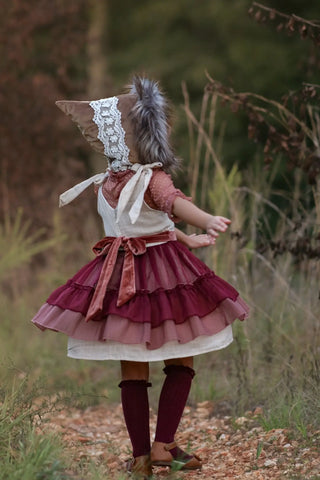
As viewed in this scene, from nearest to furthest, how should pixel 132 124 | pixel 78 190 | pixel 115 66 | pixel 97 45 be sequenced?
1. pixel 132 124
2. pixel 78 190
3. pixel 97 45
4. pixel 115 66

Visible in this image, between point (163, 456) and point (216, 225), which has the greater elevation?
point (216, 225)

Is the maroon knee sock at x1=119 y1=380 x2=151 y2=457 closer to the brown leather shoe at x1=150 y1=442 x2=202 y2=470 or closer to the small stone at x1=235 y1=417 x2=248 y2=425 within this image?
the brown leather shoe at x1=150 y1=442 x2=202 y2=470

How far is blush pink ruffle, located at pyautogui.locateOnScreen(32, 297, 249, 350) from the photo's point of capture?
2932mm

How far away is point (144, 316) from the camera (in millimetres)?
2955

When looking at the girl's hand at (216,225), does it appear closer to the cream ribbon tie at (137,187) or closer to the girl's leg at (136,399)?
the cream ribbon tie at (137,187)

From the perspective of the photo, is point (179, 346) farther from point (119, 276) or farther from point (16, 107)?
point (16, 107)

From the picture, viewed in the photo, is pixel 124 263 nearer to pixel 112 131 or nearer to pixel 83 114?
pixel 112 131

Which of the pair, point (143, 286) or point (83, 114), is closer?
point (143, 286)

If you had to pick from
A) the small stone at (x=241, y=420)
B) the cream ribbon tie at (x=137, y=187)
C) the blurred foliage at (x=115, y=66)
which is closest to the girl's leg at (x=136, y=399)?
the cream ribbon tie at (x=137, y=187)

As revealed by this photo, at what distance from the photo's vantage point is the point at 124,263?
3.07 meters

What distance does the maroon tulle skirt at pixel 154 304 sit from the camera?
296 centimetres

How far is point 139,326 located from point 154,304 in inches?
3.9

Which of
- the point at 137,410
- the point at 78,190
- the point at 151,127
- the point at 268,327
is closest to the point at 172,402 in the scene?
the point at 137,410

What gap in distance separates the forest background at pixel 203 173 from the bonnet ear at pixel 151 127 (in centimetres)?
16
